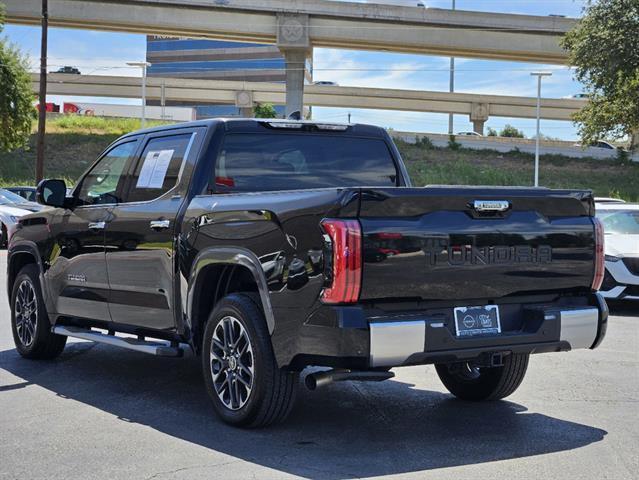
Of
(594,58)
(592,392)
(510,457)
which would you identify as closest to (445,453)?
(510,457)

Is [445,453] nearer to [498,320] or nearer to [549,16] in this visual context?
[498,320]

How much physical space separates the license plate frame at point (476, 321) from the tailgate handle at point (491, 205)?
1.91 feet

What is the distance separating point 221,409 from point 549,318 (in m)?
2.18

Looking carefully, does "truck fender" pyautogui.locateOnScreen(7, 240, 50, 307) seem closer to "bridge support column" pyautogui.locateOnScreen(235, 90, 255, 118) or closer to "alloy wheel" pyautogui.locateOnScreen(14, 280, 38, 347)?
"alloy wheel" pyautogui.locateOnScreen(14, 280, 38, 347)

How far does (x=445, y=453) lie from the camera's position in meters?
5.39

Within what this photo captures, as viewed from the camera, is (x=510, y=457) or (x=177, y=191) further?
(x=177, y=191)

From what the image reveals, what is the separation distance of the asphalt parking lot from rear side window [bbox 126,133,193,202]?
61.7 inches

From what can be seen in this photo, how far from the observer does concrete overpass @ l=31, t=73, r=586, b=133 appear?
9200cm

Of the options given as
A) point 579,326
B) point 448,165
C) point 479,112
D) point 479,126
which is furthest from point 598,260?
point 479,126

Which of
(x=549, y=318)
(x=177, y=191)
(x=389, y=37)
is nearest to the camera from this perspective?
(x=549, y=318)

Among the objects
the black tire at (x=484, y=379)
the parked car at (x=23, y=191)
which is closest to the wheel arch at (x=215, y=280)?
the black tire at (x=484, y=379)

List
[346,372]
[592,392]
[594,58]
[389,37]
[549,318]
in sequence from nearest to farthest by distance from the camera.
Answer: [346,372], [549,318], [592,392], [594,58], [389,37]

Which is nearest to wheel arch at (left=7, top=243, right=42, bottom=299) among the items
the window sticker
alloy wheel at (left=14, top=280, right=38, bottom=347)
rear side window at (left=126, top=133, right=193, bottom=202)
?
alloy wheel at (left=14, top=280, right=38, bottom=347)

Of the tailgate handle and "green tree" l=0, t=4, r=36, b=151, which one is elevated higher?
"green tree" l=0, t=4, r=36, b=151
